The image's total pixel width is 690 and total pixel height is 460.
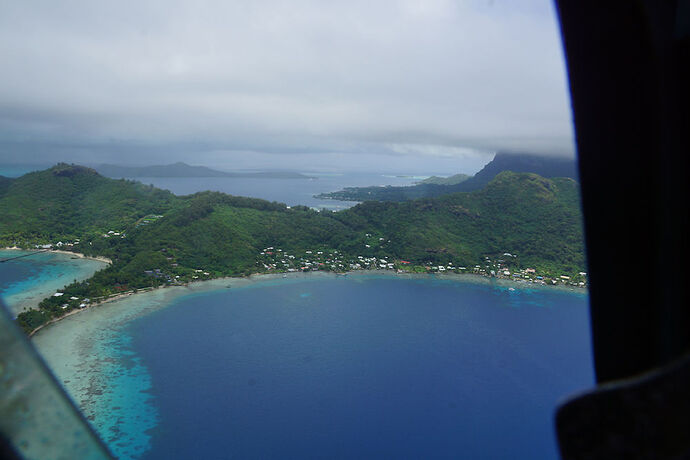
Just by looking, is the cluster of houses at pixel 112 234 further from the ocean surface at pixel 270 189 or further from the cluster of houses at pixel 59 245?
the ocean surface at pixel 270 189

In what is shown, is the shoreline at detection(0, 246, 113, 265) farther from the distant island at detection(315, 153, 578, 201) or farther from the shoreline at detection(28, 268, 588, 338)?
the distant island at detection(315, 153, 578, 201)

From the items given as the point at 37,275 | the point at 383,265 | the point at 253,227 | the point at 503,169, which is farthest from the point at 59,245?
the point at 503,169

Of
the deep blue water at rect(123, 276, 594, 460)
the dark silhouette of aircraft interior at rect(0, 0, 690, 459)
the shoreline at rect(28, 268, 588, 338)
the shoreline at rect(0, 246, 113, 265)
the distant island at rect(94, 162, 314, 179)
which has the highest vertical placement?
the distant island at rect(94, 162, 314, 179)

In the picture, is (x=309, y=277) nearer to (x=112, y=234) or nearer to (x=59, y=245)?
(x=112, y=234)

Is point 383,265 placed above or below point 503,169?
below

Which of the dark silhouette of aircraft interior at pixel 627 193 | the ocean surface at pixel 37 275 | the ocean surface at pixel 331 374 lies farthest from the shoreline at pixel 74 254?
the dark silhouette of aircraft interior at pixel 627 193

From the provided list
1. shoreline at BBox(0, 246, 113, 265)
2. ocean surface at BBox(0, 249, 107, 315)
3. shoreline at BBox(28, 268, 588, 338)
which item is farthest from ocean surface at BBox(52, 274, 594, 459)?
shoreline at BBox(0, 246, 113, 265)

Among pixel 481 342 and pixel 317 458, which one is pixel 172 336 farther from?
pixel 481 342
